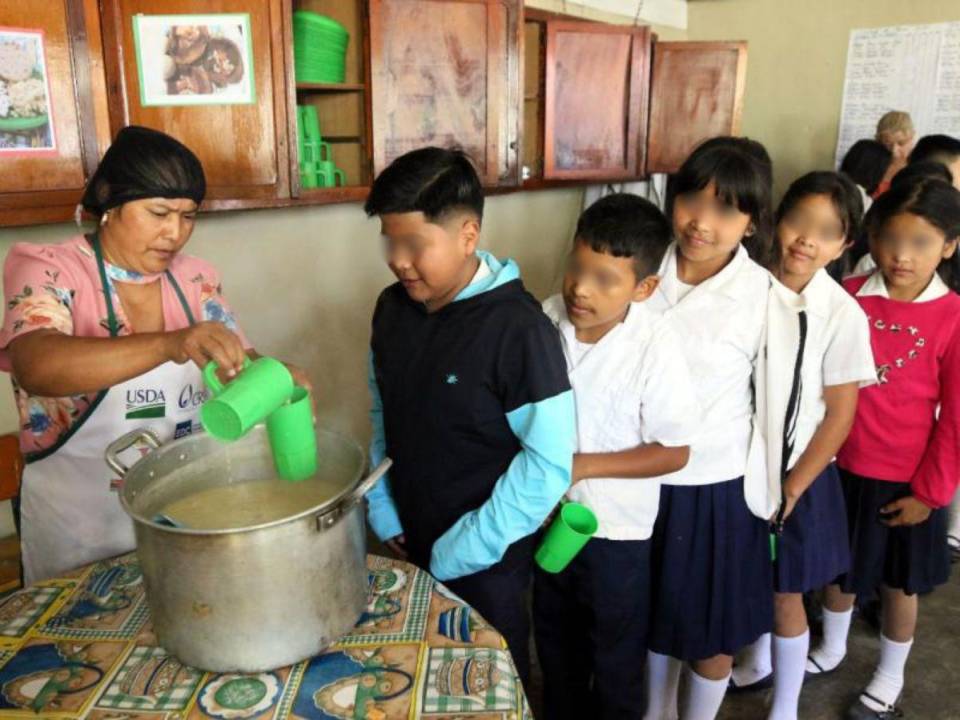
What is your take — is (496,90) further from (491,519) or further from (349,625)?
(349,625)

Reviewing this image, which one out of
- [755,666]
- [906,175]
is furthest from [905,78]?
[755,666]

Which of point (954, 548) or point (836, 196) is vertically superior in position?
point (836, 196)

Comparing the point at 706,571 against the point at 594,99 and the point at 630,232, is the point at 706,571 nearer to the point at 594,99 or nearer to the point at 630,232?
the point at 630,232

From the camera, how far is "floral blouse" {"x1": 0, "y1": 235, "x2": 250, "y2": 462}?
3.91 ft

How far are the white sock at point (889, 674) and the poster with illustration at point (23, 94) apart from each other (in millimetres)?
2427

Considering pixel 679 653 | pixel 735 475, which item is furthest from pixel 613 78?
pixel 679 653

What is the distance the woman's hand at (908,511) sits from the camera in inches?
74.6

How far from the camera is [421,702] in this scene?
2.92 feet

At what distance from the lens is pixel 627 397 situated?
1406 millimetres

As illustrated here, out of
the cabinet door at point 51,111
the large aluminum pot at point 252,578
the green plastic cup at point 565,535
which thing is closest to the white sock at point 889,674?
the green plastic cup at point 565,535

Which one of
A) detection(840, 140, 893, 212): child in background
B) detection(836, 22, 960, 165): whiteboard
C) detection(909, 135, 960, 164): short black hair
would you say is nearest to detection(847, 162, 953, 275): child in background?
detection(909, 135, 960, 164): short black hair

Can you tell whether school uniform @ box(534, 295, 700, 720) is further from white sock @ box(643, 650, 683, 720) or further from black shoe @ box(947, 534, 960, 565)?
black shoe @ box(947, 534, 960, 565)

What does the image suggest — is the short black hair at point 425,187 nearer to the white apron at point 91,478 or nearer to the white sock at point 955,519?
the white apron at point 91,478

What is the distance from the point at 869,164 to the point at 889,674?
102 inches
